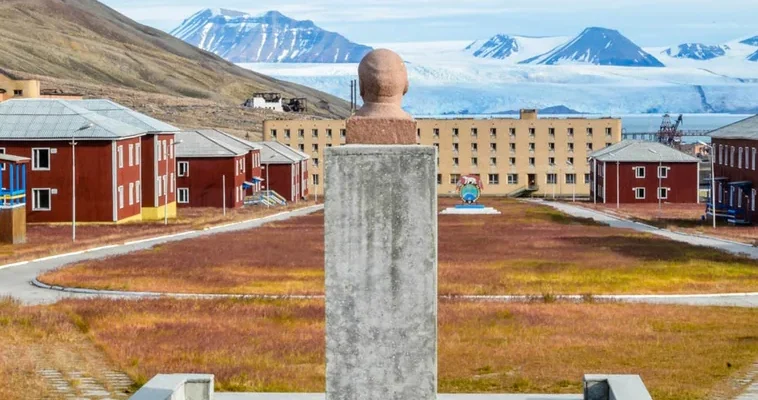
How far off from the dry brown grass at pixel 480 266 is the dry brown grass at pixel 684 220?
5.82m

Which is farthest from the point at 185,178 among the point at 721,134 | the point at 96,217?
the point at 721,134

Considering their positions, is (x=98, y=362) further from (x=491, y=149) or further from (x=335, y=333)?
(x=491, y=149)

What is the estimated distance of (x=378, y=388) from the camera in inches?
615

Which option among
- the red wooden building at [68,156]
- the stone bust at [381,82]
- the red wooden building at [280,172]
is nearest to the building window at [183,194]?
the red wooden building at [280,172]

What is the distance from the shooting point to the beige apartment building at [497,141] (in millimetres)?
184000

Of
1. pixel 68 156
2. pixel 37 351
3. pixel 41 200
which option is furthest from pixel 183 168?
pixel 37 351

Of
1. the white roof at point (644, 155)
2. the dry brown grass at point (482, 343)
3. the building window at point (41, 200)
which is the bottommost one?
the dry brown grass at point (482, 343)

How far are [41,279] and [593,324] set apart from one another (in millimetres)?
19065

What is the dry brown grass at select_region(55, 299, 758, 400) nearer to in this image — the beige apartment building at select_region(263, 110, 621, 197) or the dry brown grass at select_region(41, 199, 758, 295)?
the dry brown grass at select_region(41, 199, 758, 295)

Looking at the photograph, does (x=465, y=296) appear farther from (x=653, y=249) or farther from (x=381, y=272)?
(x=653, y=249)

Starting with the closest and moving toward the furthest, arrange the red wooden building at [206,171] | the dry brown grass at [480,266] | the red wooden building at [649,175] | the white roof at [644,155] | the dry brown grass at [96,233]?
the dry brown grass at [480,266] → the dry brown grass at [96,233] → the red wooden building at [206,171] → the red wooden building at [649,175] → the white roof at [644,155]

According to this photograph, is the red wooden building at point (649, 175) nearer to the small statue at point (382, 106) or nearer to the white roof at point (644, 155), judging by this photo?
the white roof at point (644, 155)

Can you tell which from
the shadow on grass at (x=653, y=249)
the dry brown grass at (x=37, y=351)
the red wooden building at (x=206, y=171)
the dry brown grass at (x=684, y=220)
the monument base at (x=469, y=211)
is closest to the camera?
the dry brown grass at (x=37, y=351)

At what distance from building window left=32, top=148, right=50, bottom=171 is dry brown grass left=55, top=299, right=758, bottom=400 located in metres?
44.1
